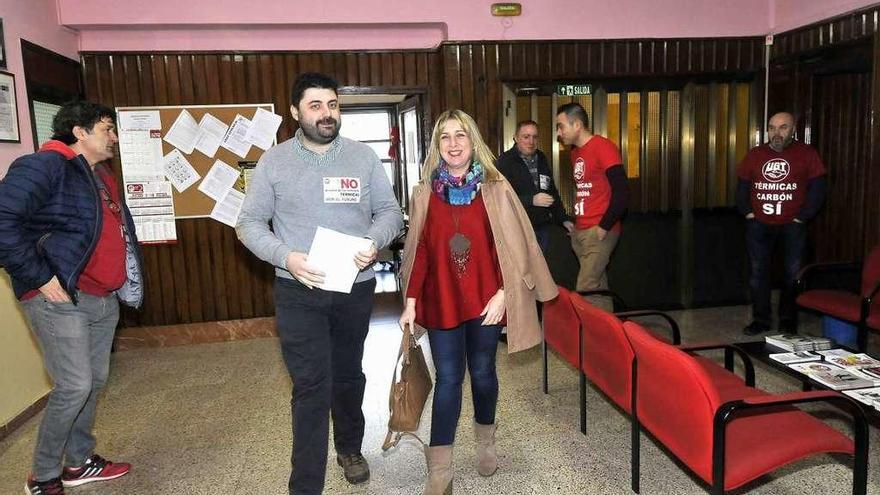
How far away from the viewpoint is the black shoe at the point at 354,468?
2701 mm

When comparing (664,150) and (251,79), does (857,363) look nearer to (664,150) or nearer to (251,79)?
(664,150)

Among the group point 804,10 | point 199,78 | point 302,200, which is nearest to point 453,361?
point 302,200

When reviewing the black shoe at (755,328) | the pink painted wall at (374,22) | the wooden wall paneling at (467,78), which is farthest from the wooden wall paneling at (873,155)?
the wooden wall paneling at (467,78)

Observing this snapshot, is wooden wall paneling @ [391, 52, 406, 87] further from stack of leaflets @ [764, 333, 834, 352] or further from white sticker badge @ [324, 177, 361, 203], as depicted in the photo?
stack of leaflets @ [764, 333, 834, 352]

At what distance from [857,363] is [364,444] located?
2387 millimetres

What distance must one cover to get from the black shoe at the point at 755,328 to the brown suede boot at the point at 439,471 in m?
3.37

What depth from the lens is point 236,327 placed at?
17.3ft

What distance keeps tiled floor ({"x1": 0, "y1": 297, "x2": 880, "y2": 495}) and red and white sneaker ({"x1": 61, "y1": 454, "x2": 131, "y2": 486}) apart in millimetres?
42

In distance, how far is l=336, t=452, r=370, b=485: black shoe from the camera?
2701 mm

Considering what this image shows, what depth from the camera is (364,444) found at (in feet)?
10.2

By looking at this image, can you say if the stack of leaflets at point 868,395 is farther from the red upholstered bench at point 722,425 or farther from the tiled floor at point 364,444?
the tiled floor at point 364,444

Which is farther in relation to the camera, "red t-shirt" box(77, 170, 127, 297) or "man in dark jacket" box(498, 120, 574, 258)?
"man in dark jacket" box(498, 120, 574, 258)

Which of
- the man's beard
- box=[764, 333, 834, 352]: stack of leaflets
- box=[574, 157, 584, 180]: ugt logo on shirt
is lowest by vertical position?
box=[764, 333, 834, 352]: stack of leaflets

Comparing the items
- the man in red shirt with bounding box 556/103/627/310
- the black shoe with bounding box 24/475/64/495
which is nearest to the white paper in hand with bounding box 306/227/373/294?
the black shoe with bounding box 24/475/64/495
